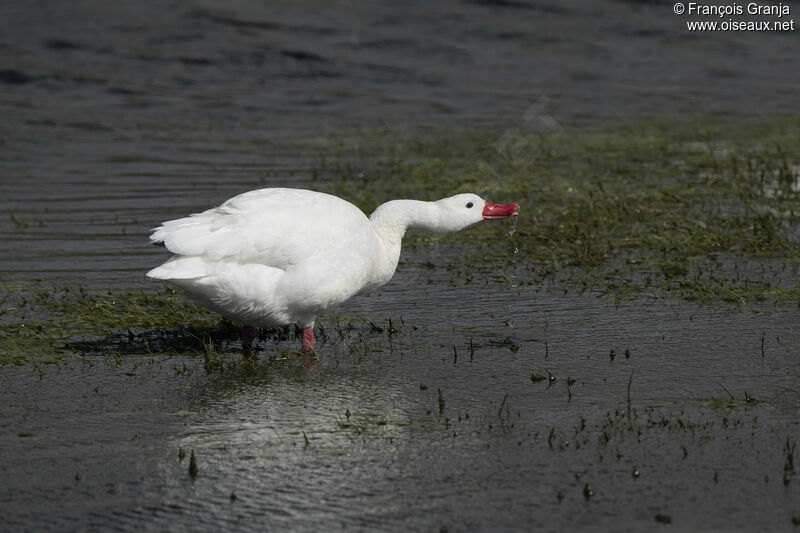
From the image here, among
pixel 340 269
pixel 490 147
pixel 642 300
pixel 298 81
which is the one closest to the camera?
pixel 340 269

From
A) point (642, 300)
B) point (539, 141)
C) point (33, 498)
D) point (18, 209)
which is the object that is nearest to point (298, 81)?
point (539, 141)

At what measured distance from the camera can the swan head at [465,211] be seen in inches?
342

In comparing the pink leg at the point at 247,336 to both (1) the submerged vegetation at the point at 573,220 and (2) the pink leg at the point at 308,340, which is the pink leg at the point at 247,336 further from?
(2) the pink leg at the point at 308,340

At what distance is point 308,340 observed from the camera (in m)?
7.73

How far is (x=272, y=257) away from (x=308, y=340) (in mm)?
666

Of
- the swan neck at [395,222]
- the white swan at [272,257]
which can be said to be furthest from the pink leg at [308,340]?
the swan neck at [395,222]

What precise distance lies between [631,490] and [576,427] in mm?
866

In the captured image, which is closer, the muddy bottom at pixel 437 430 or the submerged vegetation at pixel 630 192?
the muddy bottom at pixel 437 430

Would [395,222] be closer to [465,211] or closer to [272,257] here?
[465,211]

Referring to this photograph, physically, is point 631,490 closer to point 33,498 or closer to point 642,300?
point 33,498

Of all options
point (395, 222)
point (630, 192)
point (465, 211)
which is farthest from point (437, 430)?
point (630, 192)

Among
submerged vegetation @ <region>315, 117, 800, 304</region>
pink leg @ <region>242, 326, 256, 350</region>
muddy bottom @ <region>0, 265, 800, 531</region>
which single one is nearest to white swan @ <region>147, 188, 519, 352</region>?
pink leg @ <region>242, 326, 256, 350</region>

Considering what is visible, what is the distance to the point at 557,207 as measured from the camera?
41.1ft

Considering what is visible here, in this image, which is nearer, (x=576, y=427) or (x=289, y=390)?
(x=576, y=427)
